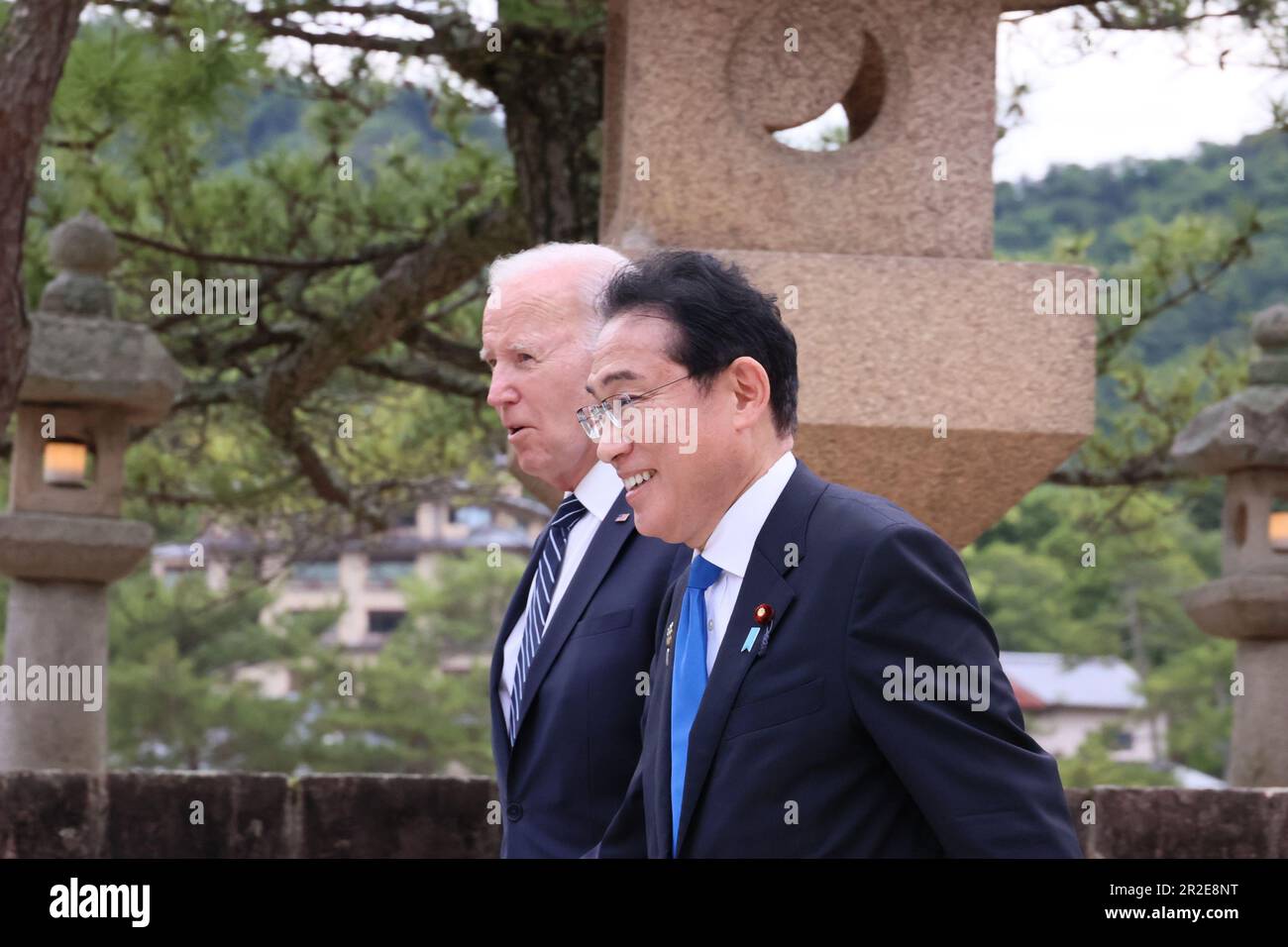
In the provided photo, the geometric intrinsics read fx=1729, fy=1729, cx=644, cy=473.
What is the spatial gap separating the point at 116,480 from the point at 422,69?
1.78 metres

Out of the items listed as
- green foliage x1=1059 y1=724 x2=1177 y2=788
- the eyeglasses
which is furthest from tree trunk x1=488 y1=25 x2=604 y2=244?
green foliage x1=1059 y1=724 x2=1177 y2=788

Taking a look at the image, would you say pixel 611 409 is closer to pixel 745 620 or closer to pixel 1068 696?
pixel 745 620

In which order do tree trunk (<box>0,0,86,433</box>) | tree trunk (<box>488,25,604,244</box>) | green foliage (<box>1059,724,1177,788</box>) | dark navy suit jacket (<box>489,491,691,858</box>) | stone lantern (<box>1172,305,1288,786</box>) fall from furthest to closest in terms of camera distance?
green foliage (<box>1059,724,1177,788</box>) → stone lantern (<box>1172,305,1288,786</box>) → tree trunk (<box>488,25,604,244</box>) → tree trunk (<box>0,0,86,433</box>) → dark navy suit jacket (<box>489,491,691,858</box>)

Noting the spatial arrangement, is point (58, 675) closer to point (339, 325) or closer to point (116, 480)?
point (116, 480)

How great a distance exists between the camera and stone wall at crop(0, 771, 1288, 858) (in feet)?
13.5

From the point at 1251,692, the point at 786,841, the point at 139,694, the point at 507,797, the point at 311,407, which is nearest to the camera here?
the point at 786,841

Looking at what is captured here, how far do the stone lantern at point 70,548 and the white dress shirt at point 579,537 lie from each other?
→ 326 centimetres

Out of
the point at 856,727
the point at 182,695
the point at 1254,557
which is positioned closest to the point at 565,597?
the point at 856,727

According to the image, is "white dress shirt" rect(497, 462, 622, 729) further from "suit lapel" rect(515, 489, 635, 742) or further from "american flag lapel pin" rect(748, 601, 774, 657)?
"american flag lapel pin" rect(748, 601, 774, 657)

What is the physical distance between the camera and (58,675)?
541 centimetres

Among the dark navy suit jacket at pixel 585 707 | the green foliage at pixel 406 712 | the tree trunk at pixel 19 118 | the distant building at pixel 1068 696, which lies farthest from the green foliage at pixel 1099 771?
the dark navy suit jacket at pixel 585 707

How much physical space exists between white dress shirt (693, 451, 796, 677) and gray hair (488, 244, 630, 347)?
69 cm

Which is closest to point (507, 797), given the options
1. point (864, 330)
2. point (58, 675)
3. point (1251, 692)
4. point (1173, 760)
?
point (864, 330)

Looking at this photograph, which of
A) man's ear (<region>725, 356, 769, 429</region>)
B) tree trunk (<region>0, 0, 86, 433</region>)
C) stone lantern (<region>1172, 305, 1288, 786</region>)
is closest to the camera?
man's ear (<region>725, 356, 769, 429</region>)
